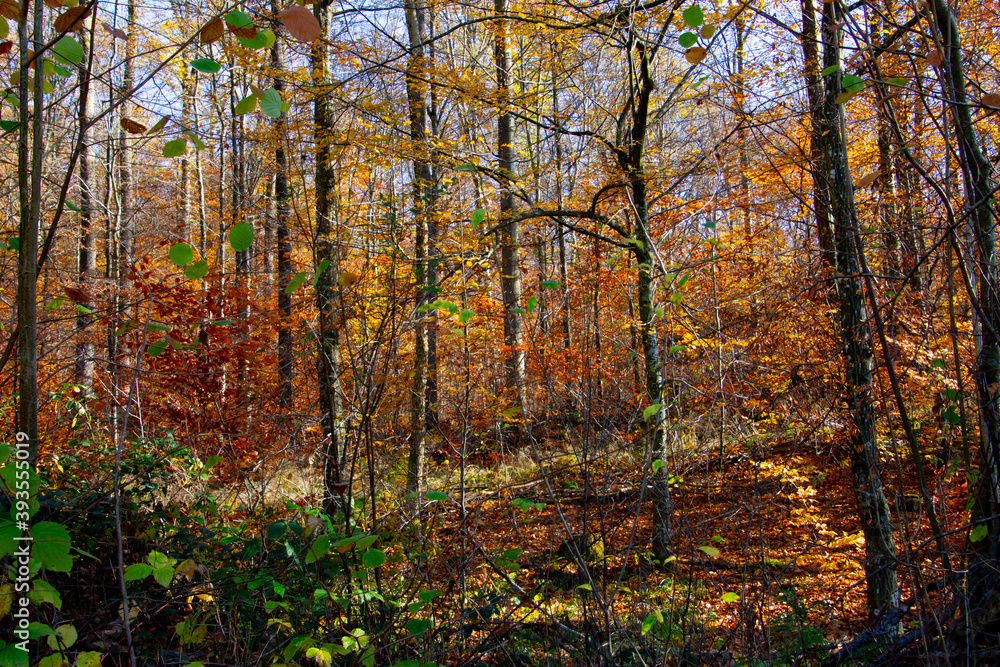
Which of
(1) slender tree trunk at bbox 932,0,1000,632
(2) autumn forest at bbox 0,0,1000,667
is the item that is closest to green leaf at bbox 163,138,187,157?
(2) autumn forest at bbox 0,0,1000,667

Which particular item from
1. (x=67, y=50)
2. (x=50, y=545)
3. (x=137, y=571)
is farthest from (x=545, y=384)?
(x=67, y=50)

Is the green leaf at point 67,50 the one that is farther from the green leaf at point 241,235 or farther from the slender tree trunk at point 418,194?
the slender tree trunk at point 418,194

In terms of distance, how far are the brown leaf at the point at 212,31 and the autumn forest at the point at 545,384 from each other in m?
0.01

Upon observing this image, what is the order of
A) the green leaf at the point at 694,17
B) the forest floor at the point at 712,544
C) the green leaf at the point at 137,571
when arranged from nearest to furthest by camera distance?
the green leaf at the point at 137,571 → the green leaf at the point at 694,17 → the forest floor at the point at 712,544

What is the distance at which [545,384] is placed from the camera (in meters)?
2.49

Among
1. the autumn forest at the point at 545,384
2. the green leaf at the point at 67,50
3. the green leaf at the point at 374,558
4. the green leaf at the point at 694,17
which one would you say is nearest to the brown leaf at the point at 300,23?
the autumn forest at the point at 545,384

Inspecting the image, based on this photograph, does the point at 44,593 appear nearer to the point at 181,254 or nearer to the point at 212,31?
the point at 181,254

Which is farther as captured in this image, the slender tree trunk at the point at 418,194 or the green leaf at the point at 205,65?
the slender tree trunk at the point at 418,194

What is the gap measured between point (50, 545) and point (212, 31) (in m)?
1.55

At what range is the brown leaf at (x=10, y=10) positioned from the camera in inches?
64.2

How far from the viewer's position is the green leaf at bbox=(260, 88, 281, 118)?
161 centimetres

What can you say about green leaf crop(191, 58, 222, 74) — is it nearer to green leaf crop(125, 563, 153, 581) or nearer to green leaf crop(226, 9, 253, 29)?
green leaf crop(226, 9, 253, 29)

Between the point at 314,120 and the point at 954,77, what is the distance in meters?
5.43

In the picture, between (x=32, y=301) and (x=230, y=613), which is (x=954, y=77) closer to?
(x=32, y=301)
